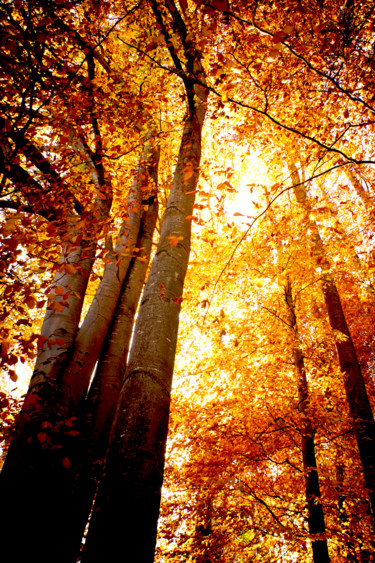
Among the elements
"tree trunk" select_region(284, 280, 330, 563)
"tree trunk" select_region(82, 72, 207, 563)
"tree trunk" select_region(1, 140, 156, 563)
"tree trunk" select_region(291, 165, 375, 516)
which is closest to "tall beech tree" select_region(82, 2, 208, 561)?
"tree trunk" select_region(82, 72, 207, 563)

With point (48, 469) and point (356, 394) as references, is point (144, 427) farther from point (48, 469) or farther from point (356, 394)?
point (356, 394)

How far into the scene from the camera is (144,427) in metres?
1.90

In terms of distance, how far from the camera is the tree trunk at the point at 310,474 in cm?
540

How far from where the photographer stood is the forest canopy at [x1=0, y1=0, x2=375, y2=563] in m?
2.65

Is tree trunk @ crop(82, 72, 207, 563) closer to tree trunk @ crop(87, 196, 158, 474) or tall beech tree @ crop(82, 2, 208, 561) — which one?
tall beech tree @ crop(82, 2, 208, 561)

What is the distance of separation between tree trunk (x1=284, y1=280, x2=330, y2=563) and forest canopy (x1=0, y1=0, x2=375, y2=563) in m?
0.03

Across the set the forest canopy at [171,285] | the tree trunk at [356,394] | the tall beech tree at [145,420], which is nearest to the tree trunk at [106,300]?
the forest canopy at [171,285]

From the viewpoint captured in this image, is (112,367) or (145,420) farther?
(112,367)

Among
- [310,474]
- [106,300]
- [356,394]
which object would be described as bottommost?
[310,474]

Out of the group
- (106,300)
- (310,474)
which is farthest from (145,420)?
(310,474)

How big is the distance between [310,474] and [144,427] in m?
5.77

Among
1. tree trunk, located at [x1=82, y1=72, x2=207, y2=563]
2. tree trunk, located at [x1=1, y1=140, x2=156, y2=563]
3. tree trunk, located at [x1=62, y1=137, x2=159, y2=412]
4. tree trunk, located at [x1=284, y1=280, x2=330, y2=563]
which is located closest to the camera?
tree trunk, located at [x1=82, y1=72, x2=207, y2=563]

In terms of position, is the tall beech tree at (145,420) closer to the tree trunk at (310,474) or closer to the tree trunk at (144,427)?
the tree trunk at (144,427)

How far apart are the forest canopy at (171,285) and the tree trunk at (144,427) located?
0.01m
